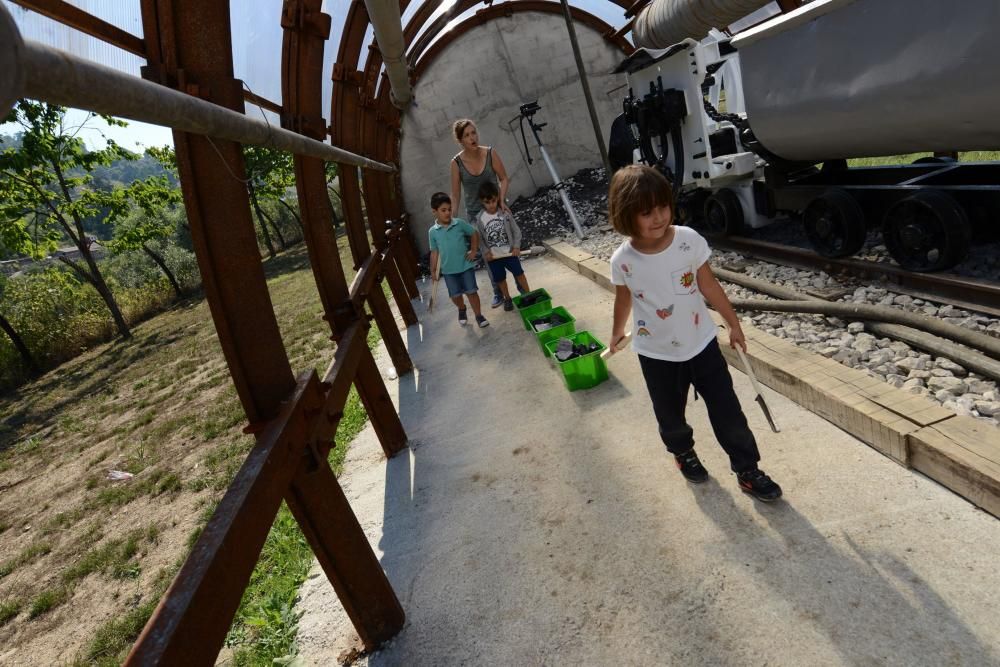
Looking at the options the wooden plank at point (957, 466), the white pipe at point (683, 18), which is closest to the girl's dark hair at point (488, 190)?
the white pipe at point (683, 18)

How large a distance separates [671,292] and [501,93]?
45.6 ft

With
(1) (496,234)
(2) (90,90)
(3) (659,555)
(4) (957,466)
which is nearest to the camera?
(2) (90,90)

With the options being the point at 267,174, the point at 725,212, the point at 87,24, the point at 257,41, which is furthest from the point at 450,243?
the point at 267,174

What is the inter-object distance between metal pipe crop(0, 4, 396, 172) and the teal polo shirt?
5.02 m

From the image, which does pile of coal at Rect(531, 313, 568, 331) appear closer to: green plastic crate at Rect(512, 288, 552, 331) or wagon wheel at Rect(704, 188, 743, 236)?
green plastic crate at Rect(512, 288, 552, 331)

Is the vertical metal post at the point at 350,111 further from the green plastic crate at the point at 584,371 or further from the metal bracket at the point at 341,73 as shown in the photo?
the green plastic crate at the point at 584,371

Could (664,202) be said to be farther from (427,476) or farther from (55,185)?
(55,185)

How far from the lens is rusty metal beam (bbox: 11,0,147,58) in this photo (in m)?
2.04

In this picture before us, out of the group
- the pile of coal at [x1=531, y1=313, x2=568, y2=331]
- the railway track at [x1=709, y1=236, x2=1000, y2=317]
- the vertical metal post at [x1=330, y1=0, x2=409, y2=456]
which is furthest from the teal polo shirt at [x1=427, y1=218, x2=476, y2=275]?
the railway track at [x1=709, y1=236, x2=1000, y2=317]

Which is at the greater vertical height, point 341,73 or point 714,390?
point 341,73

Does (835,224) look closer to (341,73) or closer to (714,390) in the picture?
(714,390)

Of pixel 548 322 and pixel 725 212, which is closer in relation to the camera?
pixel 548 322

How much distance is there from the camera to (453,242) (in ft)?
22.4

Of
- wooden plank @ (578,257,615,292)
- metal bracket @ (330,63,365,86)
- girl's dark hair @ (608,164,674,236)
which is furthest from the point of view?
wooden plank @ (578,257,615,292)
